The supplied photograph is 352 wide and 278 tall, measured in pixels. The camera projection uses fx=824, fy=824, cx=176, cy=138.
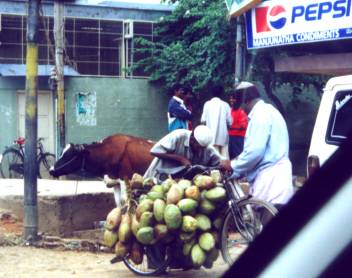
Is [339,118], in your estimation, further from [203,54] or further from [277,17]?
[203,54]

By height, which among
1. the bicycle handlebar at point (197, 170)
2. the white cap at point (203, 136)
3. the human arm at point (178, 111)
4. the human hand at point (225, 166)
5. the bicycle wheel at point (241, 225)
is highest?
the human arm at point (178, 111)

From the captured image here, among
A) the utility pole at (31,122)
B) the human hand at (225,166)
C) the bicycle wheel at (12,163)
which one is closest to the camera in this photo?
the human hand at (225,166)

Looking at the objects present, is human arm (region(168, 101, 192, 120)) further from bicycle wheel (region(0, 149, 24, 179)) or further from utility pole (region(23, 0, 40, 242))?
bicycle wheel (region(0, 149, 24, 179))

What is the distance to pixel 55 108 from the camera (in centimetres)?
1784

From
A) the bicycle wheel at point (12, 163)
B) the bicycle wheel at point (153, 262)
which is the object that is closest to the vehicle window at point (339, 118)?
the bicycle wheel at point (153, 262)

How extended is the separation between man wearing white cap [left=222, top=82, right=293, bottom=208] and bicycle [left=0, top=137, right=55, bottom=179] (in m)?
11.1

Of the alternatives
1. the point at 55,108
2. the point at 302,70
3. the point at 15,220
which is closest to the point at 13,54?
the point at 55,108

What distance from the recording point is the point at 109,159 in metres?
8.38

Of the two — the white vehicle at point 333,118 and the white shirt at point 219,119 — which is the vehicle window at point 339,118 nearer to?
the white vehicle at point 333,118

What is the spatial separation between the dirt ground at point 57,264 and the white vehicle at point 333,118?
1.17 metres

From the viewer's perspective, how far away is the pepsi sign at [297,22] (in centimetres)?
1051

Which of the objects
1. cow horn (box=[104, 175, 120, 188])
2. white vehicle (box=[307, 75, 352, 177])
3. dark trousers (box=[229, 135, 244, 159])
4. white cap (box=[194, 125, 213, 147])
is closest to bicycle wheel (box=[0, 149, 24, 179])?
dark trousers (box=[229, 135, 244, 159])

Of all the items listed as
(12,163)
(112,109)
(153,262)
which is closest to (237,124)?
(153,262)

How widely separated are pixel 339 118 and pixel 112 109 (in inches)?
483
